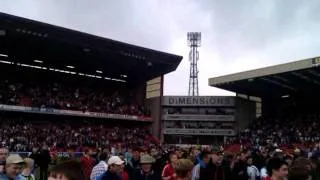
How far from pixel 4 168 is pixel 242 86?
135ft

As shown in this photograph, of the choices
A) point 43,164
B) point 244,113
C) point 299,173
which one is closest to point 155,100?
point 244,113

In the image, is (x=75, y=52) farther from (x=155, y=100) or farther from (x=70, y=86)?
(x=155, y=100)

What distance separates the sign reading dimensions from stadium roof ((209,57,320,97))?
2516 millimetres

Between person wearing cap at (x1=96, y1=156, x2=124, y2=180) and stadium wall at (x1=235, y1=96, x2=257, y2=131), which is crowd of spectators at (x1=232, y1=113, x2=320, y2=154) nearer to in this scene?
stadium wall at (x1=235, y1=96, x2=257, y2=131)

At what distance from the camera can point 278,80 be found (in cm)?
4175

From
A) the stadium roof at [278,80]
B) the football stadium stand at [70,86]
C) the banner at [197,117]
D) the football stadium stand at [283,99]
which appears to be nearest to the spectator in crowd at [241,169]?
the stadium roof at [278,80]

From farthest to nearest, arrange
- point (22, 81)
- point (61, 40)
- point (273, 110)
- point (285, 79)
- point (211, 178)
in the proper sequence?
point (273, 110)
point (22, 81)
point (285, 79)
point (61, 40)
point (211, 178)

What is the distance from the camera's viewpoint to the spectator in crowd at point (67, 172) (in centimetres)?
274

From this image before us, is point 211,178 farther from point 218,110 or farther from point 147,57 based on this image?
point 218,110

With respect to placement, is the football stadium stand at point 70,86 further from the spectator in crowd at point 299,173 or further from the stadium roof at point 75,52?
the spectator in crowd at point 299,173

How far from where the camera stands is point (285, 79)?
135ft

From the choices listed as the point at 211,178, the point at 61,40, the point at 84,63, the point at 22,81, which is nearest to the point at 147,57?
the point at 84,63

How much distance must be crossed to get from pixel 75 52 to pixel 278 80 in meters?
17.7

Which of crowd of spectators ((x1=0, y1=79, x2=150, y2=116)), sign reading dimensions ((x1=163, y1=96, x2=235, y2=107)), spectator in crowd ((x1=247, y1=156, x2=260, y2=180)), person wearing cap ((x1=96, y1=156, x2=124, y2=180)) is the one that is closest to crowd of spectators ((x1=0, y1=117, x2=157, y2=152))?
crowd of spectators ((x1=0, y1=79, x2=150, y2=116))
